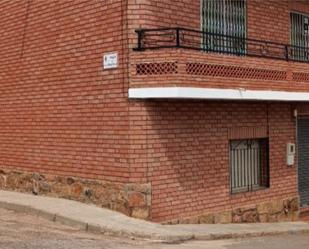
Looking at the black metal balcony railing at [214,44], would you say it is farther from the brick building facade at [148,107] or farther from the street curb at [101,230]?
the street curb at [101,230]

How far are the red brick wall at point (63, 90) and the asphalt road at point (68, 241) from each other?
5.22 ft

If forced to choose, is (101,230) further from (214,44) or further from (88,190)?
(214,44)

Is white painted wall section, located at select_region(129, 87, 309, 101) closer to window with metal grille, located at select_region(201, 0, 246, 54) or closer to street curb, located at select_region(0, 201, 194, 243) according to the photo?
window with metal grille, located at select_region(201, 0, 246, 54)

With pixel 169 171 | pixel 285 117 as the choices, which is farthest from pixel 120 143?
pixel 285 117

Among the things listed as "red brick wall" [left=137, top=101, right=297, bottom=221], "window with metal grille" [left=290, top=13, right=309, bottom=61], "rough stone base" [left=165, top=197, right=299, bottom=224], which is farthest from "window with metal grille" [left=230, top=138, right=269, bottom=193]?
"window with metal grille" [left=290, top=13, right=309, bottom=61]

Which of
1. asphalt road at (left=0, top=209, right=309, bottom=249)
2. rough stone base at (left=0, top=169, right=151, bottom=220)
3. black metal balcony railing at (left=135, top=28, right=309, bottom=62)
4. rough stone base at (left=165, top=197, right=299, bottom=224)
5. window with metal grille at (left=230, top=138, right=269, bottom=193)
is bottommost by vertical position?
asphalt road at (left=0, top=209, right=309, bottom=249)

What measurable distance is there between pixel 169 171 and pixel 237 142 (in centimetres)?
243

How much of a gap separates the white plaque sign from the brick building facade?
0.32ft

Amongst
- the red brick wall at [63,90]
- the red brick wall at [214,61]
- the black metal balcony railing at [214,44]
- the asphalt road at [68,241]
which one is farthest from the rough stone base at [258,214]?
the black metal balcony railing at [214,44]

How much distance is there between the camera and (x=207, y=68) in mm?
11242

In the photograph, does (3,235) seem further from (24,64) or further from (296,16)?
(296,16)

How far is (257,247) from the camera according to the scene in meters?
10.3

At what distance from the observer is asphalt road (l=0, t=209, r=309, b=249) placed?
356 inches

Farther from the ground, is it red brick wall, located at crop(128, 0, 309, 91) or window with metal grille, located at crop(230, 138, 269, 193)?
red brick wall, located at crop(128, 0, 309, 91)
